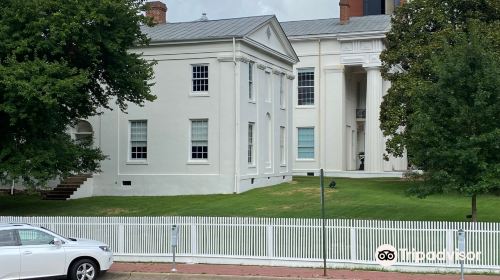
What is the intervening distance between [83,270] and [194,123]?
744 inches

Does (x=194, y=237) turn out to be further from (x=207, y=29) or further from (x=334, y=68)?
(x=334, y=68)

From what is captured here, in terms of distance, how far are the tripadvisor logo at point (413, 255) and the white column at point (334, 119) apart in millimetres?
30453

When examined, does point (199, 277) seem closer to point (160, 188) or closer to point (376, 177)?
point (160, 188)

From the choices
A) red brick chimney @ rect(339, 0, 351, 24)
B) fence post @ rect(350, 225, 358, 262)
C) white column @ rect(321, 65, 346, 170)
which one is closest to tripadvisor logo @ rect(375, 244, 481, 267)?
fence post @ rect(350, 225, 358, 262)

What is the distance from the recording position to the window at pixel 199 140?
32.4 metres

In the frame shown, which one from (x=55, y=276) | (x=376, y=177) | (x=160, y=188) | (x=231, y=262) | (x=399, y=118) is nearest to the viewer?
(x=55, y=276)

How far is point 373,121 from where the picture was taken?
44.2 m

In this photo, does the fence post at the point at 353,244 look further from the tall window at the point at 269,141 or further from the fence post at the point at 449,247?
the tall window at the point at 269,141

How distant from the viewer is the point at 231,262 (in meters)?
16.7

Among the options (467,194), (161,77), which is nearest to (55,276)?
(467,194)

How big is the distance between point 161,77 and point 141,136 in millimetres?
3339

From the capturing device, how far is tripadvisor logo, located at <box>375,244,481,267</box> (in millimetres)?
15344

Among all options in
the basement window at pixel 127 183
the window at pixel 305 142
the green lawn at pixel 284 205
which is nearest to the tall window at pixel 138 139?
the basement window at pixel 127 183

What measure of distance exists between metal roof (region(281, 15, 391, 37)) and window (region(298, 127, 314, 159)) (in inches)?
283
